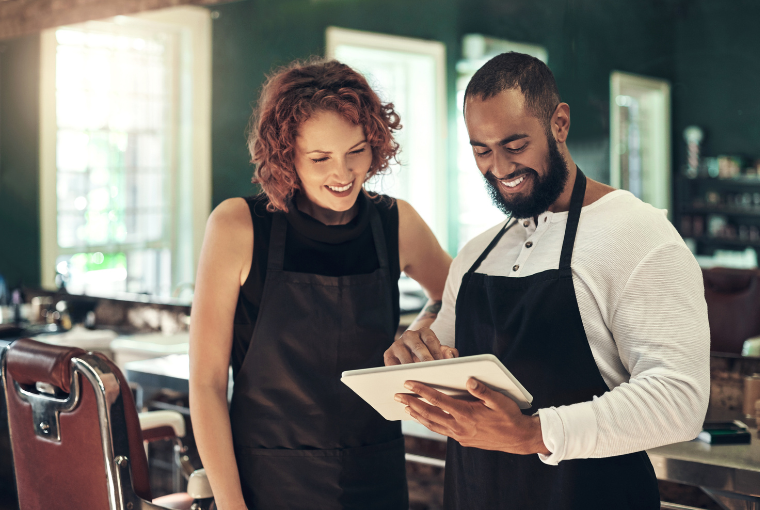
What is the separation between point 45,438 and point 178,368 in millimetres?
1032

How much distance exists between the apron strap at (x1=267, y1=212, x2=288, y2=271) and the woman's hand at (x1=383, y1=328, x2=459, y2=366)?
0.38m

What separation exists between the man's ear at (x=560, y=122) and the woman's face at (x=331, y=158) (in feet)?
1.43

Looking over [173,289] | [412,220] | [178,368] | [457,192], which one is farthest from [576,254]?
[173,289]

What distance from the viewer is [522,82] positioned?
1302 mm

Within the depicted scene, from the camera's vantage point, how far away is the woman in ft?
4.89

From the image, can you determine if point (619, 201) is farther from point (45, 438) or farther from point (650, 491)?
point (45, 438)

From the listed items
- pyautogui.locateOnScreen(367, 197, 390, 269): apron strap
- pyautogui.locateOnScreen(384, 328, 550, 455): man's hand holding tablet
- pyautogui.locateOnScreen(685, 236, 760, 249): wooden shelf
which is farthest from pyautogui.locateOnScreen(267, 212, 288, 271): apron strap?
pyautogui.locateOnScreen(685, 236, 760, 249): wooden shelf

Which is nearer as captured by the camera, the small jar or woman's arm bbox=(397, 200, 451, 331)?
woman's arm bbox=(397, 200, 451, 331)

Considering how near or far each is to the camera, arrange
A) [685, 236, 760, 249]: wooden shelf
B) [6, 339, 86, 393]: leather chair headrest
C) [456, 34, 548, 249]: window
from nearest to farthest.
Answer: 1. [6, 339, 86, 393]: leather chair headrest
2. [685, 236, 760, 249]: wooden shelf
3. [456, 34, 548, 249]: window

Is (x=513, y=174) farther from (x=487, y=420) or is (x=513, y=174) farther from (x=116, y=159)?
(x=116, y=159)

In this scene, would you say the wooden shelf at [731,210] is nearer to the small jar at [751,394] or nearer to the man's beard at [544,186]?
the small jar at [751,394]

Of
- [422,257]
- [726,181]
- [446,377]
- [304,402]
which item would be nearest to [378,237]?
[422,257]

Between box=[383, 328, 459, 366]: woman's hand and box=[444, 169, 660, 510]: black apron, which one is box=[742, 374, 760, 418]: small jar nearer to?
box=[444, 169, 660, 510]: black apron

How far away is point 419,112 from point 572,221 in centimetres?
179
